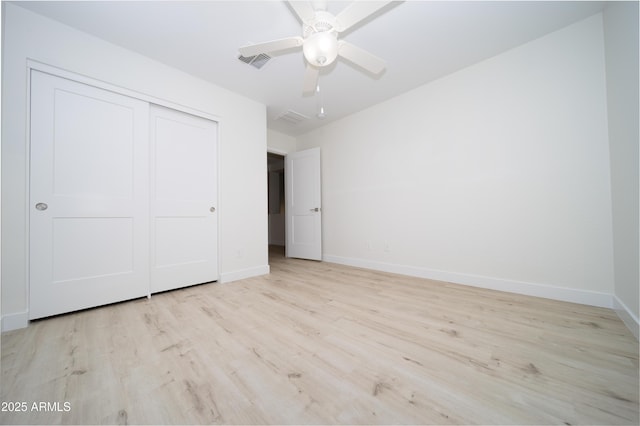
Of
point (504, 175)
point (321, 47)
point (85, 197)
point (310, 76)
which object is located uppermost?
point (310, 76)

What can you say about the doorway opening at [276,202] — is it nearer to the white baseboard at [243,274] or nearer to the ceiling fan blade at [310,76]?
the white baseboard at [243,274]

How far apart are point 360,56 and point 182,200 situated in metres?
2.41

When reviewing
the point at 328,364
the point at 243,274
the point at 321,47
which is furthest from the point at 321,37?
the point at 243,274

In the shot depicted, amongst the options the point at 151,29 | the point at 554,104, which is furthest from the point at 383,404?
the point at 151,29

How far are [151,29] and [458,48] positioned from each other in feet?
9.96

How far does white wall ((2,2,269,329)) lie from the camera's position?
1.70m

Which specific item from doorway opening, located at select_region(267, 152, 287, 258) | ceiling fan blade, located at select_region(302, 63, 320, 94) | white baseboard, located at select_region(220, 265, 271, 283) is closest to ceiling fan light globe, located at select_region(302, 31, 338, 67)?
ceiling fan blade, located at select_region(302, 63, 320, 94)

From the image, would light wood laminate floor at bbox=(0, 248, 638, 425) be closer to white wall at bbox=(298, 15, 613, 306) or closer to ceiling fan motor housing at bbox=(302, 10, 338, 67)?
white wall at bbox=(298, 15, 613, 306)

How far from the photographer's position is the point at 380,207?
3469 millimetres

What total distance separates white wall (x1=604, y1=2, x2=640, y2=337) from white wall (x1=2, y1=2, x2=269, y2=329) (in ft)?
11.5

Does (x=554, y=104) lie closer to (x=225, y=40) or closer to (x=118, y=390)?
(x=225, y=40)

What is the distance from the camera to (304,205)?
4.43 meters

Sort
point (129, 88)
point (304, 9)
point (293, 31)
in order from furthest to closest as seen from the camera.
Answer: point (129, 88)
point (293, 31)
point (304, 9)

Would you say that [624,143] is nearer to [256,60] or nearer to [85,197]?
[256,60]
